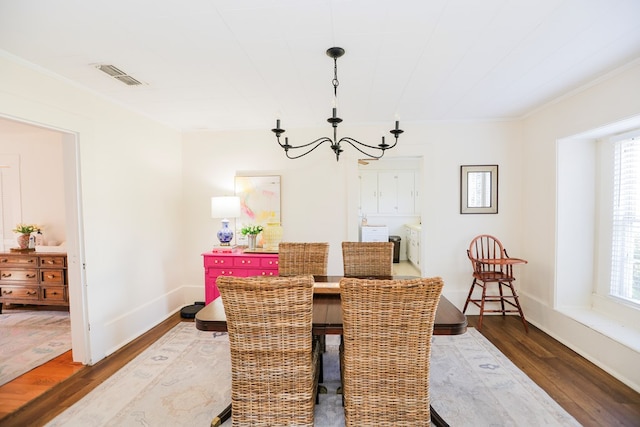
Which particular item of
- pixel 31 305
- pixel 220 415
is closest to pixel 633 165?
pixel 220 415

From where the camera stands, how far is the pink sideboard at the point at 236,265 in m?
3.81

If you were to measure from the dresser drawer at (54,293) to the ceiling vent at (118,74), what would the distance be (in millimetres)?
2904

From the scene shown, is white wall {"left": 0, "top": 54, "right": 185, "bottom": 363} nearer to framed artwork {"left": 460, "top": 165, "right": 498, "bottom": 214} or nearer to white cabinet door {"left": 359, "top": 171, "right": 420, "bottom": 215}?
framed artwork {"left": 460, "top": 165, "right": 498, "bottom": 214}

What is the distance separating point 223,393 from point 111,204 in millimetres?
2170

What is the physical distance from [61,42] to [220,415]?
270cm

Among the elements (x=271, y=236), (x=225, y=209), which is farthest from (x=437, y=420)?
(x=225, y=209)

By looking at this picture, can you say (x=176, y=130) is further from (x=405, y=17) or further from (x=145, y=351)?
(x=405, y=17)

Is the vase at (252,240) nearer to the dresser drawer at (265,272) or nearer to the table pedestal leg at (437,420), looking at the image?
the dresser drawer at (265,272)

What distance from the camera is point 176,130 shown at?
4.33 meters

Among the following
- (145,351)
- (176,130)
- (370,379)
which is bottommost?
(145,351)

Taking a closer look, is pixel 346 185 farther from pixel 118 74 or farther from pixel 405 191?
pixel 405 191

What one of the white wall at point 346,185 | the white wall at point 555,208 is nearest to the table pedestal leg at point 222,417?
the white wall at point 346,185

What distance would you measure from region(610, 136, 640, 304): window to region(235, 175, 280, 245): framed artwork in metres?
3.72

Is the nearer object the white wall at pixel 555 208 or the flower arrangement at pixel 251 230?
the white wall at pixel 555 208
